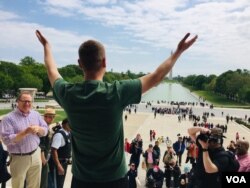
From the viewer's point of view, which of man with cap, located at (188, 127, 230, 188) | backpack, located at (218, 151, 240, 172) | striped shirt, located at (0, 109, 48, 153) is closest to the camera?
man with cap, located at (188, 127, 230, 188)

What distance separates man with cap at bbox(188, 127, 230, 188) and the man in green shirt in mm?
1693

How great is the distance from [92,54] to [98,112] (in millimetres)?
396

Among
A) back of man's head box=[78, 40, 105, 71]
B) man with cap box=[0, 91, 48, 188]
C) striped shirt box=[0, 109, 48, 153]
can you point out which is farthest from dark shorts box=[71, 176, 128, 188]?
striped shirt box=[0, 109, 48, 153]

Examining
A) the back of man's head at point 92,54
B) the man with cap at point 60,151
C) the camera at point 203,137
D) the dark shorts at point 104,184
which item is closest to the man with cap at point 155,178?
the man with cap at point 60,151

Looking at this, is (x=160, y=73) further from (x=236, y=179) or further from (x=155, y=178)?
(x=155, y=178)

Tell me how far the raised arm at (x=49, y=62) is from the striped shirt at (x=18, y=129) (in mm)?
2678

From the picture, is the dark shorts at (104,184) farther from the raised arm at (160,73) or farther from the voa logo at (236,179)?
the voa logo at (236,179)

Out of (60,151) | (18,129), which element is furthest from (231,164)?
(60,151)

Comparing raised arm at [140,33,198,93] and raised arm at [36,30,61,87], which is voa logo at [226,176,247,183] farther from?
raised arm at [36,30,61,87]

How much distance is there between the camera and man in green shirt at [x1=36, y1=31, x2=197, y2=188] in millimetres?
2732

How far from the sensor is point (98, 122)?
2762mm

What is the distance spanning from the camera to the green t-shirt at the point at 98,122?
273 cm

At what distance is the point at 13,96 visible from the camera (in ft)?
352

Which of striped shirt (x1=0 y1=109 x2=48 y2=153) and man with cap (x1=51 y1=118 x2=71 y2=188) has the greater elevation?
striped shirt (x1=0 y1=109 x2=48 y2=153)
